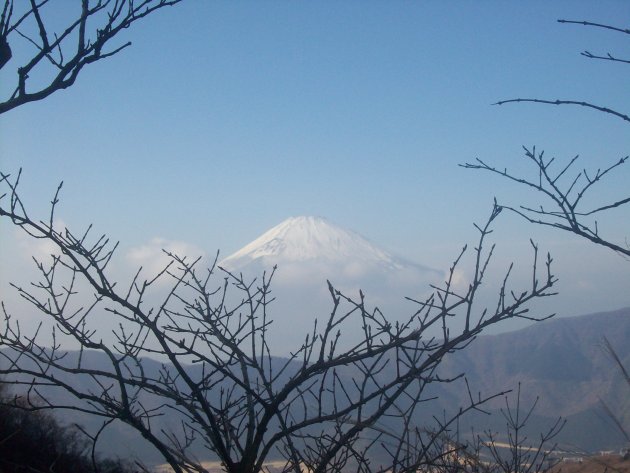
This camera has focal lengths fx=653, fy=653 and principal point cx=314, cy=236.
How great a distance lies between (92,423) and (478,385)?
2177 cm

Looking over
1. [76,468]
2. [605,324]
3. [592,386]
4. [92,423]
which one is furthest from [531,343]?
[76,468]

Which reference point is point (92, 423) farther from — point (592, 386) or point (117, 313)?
point (592, 386)

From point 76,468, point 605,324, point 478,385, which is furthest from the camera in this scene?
point 605,324

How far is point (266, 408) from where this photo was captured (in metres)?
3.07

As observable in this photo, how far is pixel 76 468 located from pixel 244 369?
873 centimetres

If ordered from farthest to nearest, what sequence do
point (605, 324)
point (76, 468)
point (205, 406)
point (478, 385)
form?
point (605, 324) < point (478, 385) < point (76, 468) < point (205, 406)

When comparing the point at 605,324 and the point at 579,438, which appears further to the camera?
the point at 605,324

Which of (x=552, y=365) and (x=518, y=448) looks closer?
(x=518, y=448)

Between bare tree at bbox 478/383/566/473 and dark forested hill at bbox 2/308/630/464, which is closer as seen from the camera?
bare tree at bbox 478/383/566/473

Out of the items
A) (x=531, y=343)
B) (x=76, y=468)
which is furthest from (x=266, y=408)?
(x=531, y=343)

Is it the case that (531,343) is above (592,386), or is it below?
above

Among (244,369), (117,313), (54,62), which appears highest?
(54,62)

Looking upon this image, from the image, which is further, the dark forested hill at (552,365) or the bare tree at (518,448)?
the dark forested hill at (552,365)

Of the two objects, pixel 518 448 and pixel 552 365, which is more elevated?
pixel 552 365
